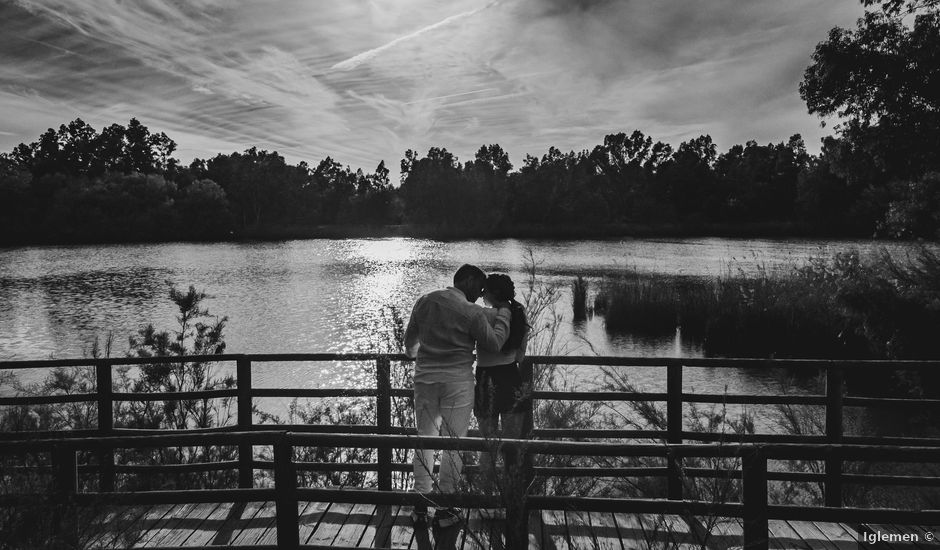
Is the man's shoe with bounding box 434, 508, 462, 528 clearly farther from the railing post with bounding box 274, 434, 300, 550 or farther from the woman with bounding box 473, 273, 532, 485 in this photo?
the railing post with bounding box 274, 434, 300, 550

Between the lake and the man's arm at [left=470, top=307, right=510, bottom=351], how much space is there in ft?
3.83

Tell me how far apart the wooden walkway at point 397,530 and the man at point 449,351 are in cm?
31

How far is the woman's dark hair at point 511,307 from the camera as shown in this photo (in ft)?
14.6

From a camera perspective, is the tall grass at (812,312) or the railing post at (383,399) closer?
the railing post at (383,399)

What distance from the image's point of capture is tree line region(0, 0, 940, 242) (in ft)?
254

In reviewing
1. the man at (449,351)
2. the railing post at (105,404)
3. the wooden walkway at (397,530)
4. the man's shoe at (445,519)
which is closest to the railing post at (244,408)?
the wooden walkway at (397,530)

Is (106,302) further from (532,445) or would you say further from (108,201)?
(108,201)

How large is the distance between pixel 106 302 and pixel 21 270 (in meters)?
20.2

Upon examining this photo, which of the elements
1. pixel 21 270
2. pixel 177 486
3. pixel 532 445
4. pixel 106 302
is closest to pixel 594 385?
pixel 177 486

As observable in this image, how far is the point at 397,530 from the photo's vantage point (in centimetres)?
432

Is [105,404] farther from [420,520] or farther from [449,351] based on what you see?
[449,351]

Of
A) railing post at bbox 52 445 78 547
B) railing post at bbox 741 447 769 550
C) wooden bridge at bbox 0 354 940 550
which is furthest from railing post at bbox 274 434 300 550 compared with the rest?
railing post at bbox 741 447 769 550

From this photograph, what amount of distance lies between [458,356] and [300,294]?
26.8 meters

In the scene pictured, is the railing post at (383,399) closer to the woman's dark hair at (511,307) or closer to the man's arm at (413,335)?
the man's arm at (413,335)
